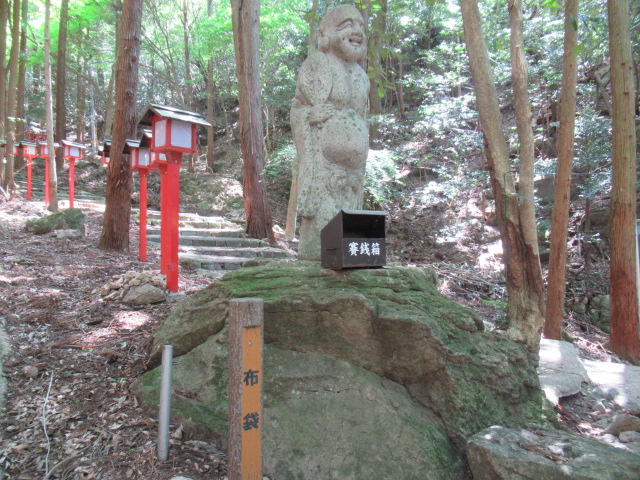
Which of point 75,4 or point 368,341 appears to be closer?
point 368,341

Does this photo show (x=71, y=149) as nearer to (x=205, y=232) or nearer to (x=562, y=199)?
(x=205, y=232)

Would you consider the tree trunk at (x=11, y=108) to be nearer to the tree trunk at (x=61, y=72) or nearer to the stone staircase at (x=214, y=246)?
the tree trunk at (x=61, y=72)

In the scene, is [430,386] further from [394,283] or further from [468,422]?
[394,283]

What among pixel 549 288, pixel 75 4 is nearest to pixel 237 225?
pixel 549 288

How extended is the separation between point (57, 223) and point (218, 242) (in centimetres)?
314

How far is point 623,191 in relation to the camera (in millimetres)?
5707

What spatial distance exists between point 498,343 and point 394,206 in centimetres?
1049

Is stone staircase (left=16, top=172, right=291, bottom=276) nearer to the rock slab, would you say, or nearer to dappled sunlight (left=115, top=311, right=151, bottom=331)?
dappled sunlight (left=115, top=311, right=151, bottom=331)

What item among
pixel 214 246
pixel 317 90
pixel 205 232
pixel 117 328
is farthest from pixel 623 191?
pixel 205 232

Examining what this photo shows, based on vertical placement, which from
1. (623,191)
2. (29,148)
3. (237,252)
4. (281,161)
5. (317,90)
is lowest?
(237,252)

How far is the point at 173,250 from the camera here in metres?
4.92

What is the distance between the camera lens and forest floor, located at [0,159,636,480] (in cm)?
239

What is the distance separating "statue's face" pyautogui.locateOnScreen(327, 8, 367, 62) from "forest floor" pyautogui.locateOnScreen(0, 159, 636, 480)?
3.09m

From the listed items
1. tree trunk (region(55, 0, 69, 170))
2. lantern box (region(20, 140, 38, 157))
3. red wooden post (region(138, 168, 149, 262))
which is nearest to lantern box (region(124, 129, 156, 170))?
red wooden post (region(138, 168, 149, 262))
